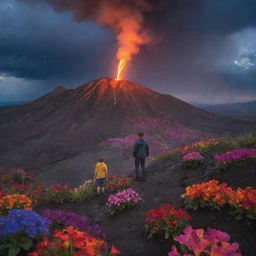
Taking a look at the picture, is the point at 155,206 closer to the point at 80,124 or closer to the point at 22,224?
the point at 22,224

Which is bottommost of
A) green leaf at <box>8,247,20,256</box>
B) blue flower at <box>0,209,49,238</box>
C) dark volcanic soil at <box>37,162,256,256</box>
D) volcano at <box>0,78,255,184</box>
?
dark volcanic soil at <box>37,162,256,256</box>

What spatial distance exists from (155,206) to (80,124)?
2959cm

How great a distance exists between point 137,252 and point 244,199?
2220 millimetres

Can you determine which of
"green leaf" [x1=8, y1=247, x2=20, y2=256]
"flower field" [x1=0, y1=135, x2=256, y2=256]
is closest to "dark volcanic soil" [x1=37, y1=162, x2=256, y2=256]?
"flower field" [x1=0, y1=135, x2=256, y2=256]

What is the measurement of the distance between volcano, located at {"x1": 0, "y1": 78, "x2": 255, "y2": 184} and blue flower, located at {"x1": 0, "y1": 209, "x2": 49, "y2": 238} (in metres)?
12.9

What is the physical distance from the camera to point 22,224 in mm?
3127

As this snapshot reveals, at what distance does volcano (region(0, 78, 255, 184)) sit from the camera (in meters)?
21.4

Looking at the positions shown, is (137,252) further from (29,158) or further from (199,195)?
(29,158)

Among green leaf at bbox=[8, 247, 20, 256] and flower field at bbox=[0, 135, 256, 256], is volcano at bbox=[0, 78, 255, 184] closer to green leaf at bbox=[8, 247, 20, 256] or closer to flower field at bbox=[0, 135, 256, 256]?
flower field at bbox=[0, 135, 256, 256]

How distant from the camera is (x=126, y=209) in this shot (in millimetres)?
7793

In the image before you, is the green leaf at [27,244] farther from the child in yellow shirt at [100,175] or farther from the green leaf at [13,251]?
the child in yellow shirt at [100,175]

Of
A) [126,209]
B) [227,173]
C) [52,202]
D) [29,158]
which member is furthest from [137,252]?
A: [29,158]

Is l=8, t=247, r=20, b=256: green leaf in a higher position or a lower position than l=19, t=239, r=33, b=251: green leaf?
lower

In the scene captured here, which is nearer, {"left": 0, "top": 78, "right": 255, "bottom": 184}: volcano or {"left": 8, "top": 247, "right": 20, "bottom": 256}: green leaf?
{"left": 8, "top": 247, "right": 20, "bottom": 256}: green leaf
